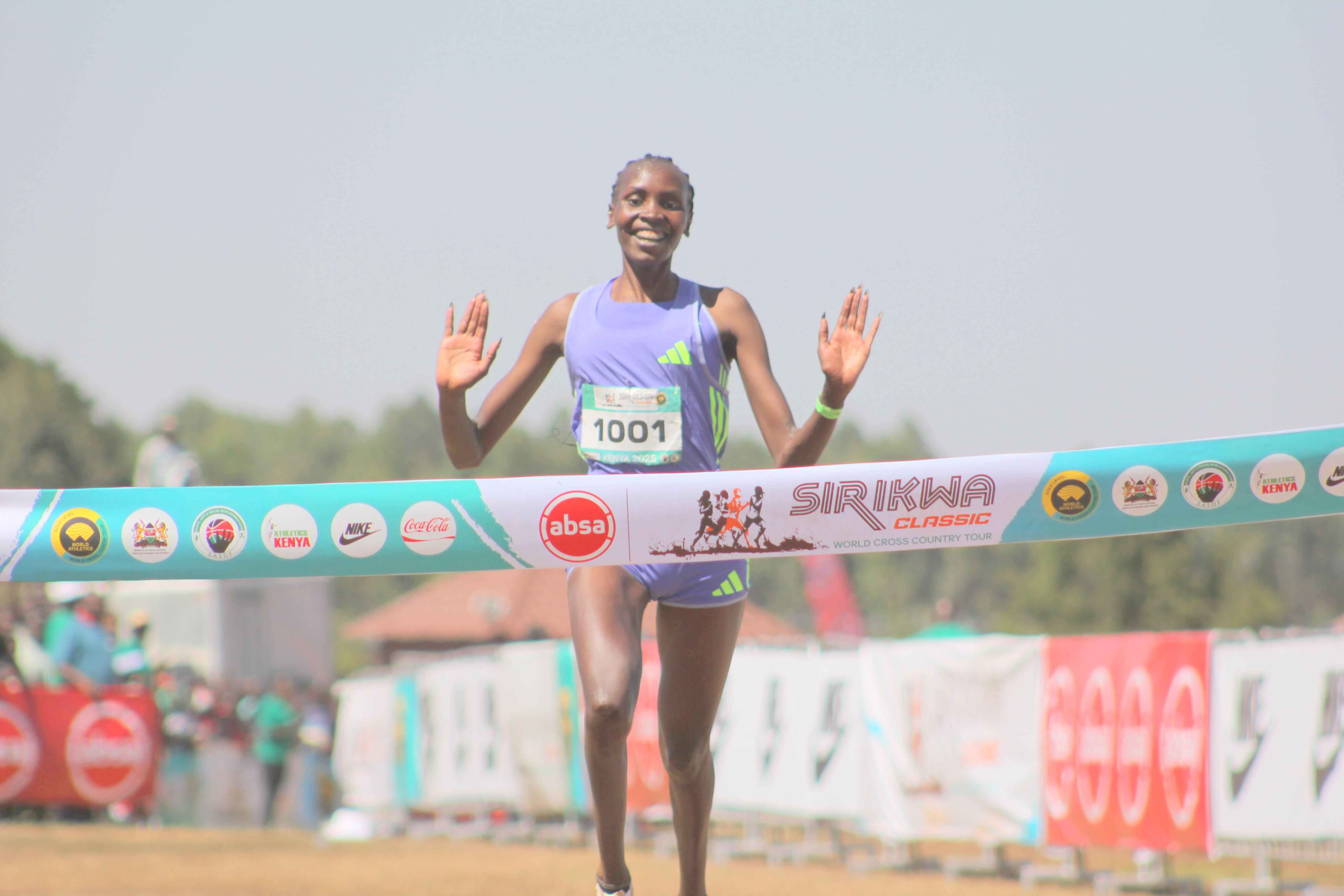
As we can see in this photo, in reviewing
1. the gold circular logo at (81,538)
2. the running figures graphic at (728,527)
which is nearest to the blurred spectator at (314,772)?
the gold circular logo at (81,538)

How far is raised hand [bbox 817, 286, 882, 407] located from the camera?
4.57 meters

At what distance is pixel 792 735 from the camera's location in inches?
544

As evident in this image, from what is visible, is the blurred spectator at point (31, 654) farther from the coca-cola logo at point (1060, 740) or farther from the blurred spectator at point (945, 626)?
the coca-cola logo at point (1060, 740)

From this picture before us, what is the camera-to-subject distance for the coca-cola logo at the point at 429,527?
478cm

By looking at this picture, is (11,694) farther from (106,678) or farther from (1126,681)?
(1126,681)

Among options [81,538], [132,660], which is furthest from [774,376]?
[132,660]

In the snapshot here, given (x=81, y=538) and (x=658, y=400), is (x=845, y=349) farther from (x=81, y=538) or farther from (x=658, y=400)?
(x=81, y=538)

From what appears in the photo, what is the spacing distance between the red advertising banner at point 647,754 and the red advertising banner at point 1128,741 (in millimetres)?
4727

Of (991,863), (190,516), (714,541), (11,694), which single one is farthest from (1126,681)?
(11,694)

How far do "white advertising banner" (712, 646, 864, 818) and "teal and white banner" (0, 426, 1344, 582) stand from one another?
8.33 metres

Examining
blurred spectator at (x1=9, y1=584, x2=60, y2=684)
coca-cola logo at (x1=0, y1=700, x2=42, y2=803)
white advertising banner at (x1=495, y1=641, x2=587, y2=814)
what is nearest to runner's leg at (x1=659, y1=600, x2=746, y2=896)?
white advertising banner at (x1=495, y1=641, x2=587, y2=814)

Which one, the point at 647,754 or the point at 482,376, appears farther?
the point at 647,754

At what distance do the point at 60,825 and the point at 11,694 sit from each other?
1.53 m

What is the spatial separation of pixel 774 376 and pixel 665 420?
0.39 m
